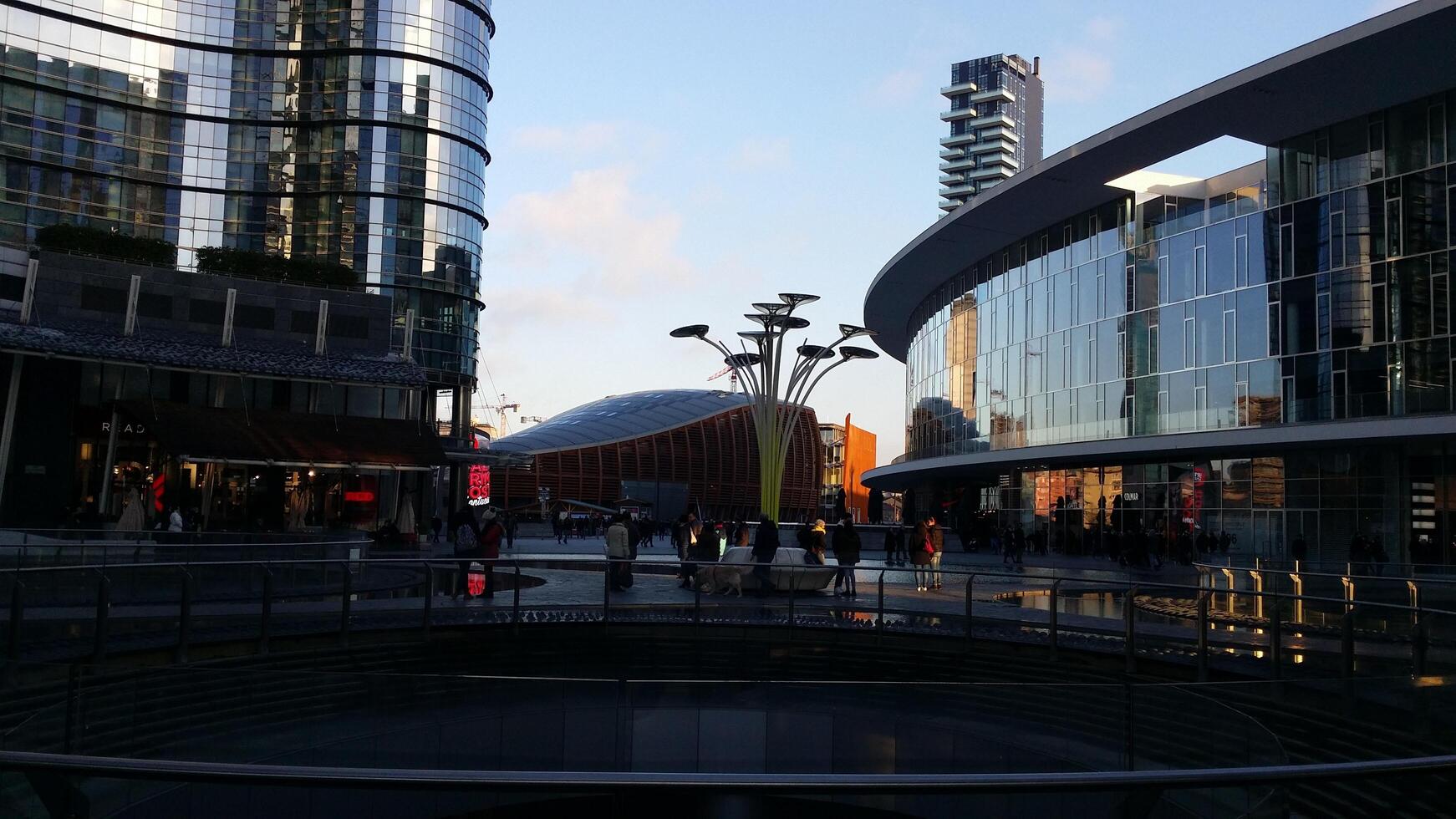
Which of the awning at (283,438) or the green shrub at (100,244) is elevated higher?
the green shrub at (100,244)

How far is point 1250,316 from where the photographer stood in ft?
116

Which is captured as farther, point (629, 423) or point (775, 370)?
point (629, 423)

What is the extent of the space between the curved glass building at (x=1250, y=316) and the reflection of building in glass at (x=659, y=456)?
47605 millimetres

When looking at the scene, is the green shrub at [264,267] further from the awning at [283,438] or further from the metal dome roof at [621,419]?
the metal dome roof at [621,419]

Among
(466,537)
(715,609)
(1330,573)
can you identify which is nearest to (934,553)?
(1330,573)

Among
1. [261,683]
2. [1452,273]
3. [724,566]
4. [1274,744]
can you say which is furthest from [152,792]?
[1452,273]

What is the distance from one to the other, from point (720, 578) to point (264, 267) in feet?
105

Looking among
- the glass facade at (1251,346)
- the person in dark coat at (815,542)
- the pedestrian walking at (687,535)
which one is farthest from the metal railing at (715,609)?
the glass facade at (1251,346)

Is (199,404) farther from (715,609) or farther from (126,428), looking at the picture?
(715,609)

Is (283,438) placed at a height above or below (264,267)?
below

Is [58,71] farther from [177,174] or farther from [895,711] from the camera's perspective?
[895,711]

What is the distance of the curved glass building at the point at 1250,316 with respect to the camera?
30703mm

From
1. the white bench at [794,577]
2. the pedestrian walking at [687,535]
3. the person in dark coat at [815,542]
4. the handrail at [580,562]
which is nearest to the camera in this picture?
the handrail at [580,562]

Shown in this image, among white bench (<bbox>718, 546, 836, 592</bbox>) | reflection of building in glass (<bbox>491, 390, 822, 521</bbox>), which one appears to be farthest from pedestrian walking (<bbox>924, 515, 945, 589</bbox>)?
reflection of building in glass (<bbox>491, 390, 822, 521</bbox>)
